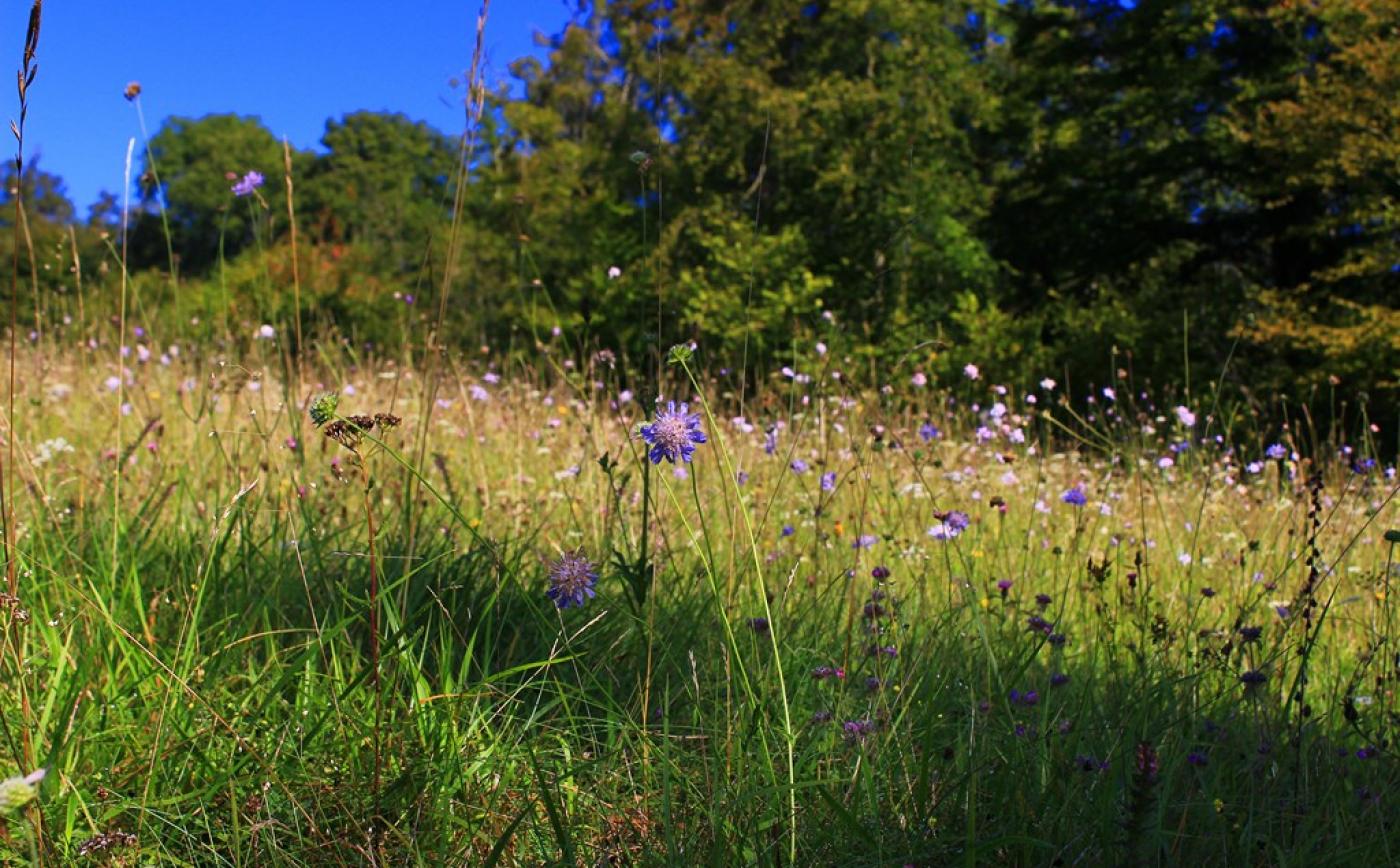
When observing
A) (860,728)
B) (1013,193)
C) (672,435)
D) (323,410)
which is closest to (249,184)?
(323,410)

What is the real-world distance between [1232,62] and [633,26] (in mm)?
8424

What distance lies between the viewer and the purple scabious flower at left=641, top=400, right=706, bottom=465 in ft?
4.12

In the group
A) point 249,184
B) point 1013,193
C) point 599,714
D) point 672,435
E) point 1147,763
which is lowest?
point 599,714

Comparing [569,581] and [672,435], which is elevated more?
[672,435]

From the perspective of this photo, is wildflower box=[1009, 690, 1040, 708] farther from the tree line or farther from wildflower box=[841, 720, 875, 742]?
the tree line

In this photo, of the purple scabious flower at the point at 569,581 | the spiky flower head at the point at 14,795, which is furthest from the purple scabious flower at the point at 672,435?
the spiky flower head at the point at 14,795

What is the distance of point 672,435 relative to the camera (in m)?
1.27

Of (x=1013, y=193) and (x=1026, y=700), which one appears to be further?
(x=1013, y=193)

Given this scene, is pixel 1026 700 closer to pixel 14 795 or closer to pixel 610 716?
pixel 610 716

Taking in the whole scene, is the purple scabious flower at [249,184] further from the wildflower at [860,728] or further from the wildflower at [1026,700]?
the wildflower at [1026,700]

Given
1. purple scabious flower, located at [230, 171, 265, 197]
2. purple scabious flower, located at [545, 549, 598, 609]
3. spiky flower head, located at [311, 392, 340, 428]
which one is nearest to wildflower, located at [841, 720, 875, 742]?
purple scabious flower, located at [545, 549, 598, 609]

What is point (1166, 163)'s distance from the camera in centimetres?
1258

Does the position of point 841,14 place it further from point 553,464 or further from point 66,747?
point 66,747

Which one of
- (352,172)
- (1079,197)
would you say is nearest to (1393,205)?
(1079,197)
